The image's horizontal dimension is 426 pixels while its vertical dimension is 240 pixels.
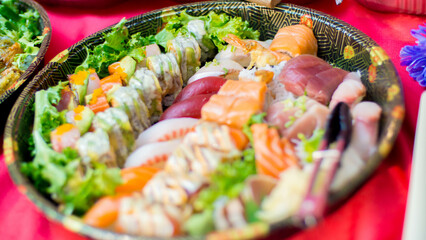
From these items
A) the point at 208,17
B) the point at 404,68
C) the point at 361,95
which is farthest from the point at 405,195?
the point at 208,17

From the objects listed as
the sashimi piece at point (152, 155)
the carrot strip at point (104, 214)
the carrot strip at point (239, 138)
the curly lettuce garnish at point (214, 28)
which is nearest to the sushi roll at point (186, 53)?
the curly lettuce garnish at point (214, 28)

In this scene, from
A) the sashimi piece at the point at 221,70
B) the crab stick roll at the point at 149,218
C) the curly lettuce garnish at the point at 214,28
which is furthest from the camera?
the curly lettuce garnish at the point at 214,28

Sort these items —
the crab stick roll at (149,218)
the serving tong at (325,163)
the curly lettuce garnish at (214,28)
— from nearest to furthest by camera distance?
the serving tong at (325,163), the crab stick roll at (149,218), the curly lettuce garnish at (214,28)

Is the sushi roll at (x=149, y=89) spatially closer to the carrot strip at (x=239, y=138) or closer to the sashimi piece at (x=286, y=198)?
the carrot strip at (x=239, y=138)

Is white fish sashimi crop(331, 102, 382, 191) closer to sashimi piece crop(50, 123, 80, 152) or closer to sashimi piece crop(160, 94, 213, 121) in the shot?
sashimi piece crop(160, 94, 213, 121)

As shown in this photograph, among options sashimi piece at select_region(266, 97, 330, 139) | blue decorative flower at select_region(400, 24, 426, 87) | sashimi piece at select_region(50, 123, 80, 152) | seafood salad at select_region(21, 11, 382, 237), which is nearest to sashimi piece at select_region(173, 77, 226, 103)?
seafood salad at select_region(21, 11, 382, 237)

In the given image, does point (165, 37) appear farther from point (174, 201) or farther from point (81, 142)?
point (174, 201)

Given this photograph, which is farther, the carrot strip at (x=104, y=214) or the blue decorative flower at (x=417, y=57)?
the blue decorative flower at (x=417, y=57)
